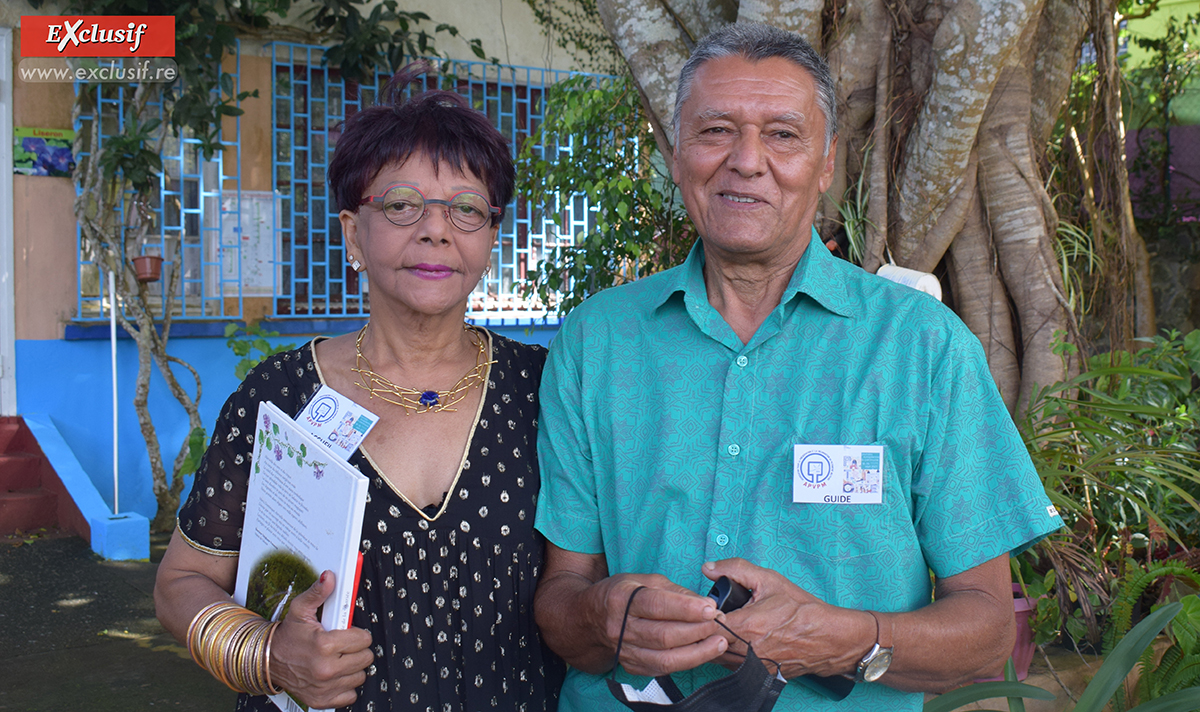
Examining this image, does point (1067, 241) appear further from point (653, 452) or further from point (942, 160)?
point (653, 452)

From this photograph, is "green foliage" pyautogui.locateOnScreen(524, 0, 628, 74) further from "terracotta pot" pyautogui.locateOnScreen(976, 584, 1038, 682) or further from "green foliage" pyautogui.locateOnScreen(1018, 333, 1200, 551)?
"terracotta pot" pyautogui.locateOnScreen(976, 584, 1038, 682)

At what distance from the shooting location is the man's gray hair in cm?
157

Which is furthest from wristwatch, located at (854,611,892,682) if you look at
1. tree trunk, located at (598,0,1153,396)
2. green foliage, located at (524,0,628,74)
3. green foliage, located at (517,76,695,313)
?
green foliage, located at (524,0,628,74)

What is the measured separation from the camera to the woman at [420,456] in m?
1.69

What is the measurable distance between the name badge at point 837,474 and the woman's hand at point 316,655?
2.44 ft

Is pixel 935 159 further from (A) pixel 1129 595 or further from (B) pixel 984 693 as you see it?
(B) pixel 984 693

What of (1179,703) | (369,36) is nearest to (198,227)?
(369,36)

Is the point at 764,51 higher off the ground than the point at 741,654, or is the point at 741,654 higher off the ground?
the point at 764,51

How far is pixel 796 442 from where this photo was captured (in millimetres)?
1515

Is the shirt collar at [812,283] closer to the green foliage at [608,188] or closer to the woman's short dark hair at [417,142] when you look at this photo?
the woman's short dark hair at [417,142]

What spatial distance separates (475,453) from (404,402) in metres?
0.18

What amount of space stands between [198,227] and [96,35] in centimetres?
125

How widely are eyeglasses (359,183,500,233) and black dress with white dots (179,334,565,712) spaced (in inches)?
15.5

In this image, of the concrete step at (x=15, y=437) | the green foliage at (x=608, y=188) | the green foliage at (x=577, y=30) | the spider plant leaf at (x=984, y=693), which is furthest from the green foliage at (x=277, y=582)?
the green foliage at (x=577, y=30)
